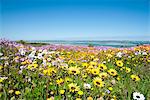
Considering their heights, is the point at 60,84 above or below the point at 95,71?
below

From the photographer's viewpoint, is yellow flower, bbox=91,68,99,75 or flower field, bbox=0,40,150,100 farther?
yellow flower, bbox=91,68,99,75

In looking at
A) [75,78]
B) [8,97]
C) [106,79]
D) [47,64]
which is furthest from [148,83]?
[8,97]

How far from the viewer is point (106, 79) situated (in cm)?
497

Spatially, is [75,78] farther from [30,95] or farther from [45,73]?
[30,95]

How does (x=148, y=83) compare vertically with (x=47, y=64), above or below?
below

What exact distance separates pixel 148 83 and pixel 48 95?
213 cm

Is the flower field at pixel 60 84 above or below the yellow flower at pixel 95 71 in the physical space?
below

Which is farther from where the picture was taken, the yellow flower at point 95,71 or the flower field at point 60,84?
the yellow flower at point 95,71

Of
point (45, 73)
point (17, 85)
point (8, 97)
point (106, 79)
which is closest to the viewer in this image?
point (8, 97)

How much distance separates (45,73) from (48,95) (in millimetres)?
458

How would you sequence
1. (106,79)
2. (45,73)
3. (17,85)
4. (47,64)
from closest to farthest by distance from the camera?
(17,85) → (45,73) → (106,79) → (47,64)

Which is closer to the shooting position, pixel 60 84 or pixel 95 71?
pixel 60 84

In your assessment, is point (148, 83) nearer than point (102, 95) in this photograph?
No

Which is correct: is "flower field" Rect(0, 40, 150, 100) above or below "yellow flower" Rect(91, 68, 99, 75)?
below
